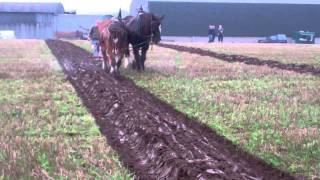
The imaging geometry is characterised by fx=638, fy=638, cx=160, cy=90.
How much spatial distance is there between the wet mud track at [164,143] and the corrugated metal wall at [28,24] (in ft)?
230

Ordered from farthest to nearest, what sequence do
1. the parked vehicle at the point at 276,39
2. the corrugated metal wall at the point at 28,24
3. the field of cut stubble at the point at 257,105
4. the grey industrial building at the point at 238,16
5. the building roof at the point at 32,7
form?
the building roof at the point at 32,7, the corrugated metal wall at the point at 28,24, the grey industrial building at the point at 238,16, the parked vehicle at the point at 276,39, the field of cut stubble at the point at 257,105

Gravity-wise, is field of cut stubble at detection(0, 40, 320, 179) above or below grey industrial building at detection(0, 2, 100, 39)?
above

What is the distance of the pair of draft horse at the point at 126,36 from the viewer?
663 inches

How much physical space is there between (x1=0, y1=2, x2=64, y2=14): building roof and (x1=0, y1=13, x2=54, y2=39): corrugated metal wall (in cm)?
148

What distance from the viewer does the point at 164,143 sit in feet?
25.0

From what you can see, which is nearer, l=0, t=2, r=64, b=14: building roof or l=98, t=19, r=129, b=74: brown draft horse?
l=98, t=19, r=129, b=74: brown draft horse

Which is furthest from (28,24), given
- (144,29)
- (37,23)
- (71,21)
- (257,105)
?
(257,105)

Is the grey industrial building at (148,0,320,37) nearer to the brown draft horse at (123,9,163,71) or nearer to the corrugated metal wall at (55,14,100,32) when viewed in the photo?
the corrugated metal wall at (55,14,100,32)

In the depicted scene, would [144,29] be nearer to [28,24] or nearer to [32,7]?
[28,24]

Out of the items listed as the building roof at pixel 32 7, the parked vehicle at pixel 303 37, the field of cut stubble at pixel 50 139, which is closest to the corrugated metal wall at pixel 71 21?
the building roof at pixel 32 7

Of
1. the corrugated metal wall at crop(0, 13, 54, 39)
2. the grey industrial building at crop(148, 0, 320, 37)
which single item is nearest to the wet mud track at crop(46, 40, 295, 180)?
the grey industrial building at crop(148, 0, 320, 37)

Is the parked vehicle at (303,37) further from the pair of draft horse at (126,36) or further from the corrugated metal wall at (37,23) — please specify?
the pair of draft horse at (126,36)

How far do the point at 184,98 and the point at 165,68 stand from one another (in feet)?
24.0

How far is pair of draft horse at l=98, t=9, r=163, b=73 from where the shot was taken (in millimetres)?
16828
